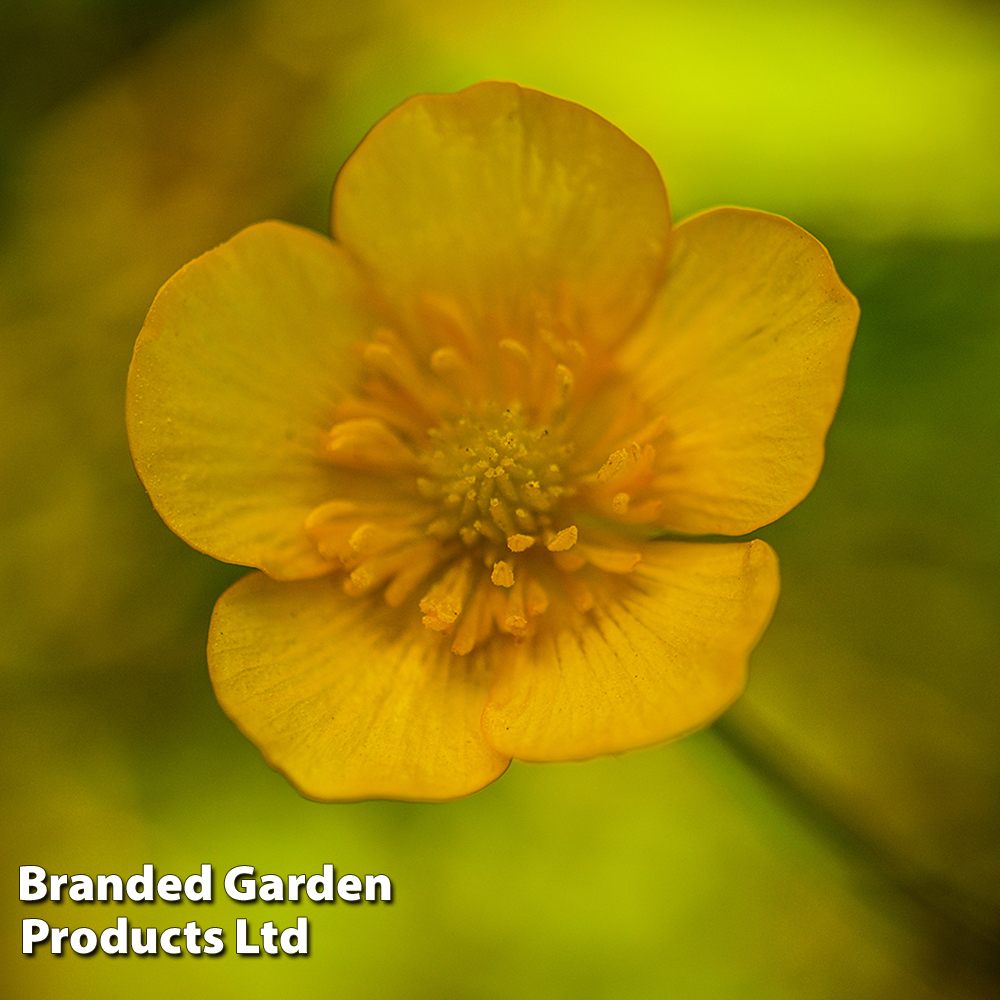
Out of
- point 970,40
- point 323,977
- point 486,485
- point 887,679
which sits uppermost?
point 970,40

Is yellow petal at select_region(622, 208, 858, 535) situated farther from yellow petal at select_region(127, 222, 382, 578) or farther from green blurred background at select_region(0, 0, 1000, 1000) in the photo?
green blurred background at select_region(0, 0, 1000, 1000)

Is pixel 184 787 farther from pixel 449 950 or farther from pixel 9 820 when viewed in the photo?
pixel 449 950

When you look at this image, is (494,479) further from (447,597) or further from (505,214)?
(505,214)

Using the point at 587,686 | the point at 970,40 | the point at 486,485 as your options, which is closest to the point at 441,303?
the point at 486,485

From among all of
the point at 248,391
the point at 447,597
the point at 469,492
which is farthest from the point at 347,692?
the point at 248,391

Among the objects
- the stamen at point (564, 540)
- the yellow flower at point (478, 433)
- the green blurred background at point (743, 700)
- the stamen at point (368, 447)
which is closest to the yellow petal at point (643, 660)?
the yellow flower at point (478, 433)

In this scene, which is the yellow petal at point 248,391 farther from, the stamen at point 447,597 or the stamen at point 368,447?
the stamen at point 447,597

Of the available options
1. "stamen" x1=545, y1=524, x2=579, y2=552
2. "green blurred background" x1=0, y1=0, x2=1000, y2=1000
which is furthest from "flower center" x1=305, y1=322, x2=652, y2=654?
"green blurred background" x1=0, y1=0, x2=1000, y2=1000
